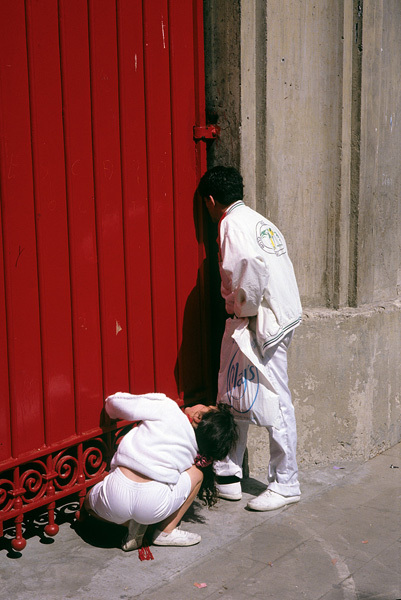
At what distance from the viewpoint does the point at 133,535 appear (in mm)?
3734

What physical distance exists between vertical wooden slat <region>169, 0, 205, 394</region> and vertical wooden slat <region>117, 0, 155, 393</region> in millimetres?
258

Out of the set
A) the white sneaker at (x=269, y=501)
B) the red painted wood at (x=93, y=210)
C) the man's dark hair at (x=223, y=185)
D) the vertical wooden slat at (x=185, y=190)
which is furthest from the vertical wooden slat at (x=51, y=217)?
the white sneaker at (x=269, y=501)

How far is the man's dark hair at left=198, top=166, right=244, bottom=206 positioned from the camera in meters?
4.29

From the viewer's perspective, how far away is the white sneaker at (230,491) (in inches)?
173

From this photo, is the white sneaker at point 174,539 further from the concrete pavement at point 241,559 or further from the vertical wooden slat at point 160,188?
the vertical wooden slat at point 160,188

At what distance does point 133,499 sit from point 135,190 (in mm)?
1654

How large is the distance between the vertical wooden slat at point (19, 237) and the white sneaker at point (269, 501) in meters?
1.33

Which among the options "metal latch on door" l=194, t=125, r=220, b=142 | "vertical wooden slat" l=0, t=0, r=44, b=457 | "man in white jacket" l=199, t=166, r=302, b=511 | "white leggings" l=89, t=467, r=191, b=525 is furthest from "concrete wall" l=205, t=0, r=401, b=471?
"vertical wooden slat" l=0, t=0, r=44, b=457

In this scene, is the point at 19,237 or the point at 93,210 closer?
the point at 19,237

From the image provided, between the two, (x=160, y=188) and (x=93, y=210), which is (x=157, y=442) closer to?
(x=93, y=210)

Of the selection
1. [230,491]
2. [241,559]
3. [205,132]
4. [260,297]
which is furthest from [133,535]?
[205,132]

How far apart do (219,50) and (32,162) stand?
1.56 m

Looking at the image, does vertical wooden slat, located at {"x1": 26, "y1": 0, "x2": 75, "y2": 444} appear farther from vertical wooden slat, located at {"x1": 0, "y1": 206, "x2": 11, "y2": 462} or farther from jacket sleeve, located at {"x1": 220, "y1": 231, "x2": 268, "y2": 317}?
jacket sleeve, located at {"x1": 220, "y1": 231, "x2": 268, "y2": 317}

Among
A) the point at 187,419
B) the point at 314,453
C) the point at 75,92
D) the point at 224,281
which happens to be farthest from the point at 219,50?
the point at 314,453
